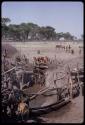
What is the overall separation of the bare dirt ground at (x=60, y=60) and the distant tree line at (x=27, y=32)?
120 millimetres

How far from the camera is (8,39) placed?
3955mm

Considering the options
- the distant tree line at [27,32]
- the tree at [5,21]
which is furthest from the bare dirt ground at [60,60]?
the tree at [5,21]

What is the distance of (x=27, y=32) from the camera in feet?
14.8

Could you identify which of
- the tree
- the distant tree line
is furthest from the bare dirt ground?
the tree

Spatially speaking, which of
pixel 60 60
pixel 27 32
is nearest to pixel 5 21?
pixel 27 32

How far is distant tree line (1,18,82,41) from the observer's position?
3896 mm

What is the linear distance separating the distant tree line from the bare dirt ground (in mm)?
120

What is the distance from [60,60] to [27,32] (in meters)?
0.70

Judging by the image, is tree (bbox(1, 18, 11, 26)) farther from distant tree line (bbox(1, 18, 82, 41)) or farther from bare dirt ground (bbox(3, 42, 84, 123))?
bare dirt ground (bbox(3, 42, 84, 123))

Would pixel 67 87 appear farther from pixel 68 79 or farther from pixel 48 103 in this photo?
pixel 48 103

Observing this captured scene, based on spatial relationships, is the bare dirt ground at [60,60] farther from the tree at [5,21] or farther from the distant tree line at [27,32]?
the tree at [5,21]

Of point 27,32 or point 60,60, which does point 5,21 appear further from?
point 60,60

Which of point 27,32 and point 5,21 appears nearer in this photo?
point 5,21

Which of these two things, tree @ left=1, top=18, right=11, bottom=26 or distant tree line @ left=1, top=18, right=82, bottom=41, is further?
distant tree line @ left=1, top=18, right=82, bottom=41
